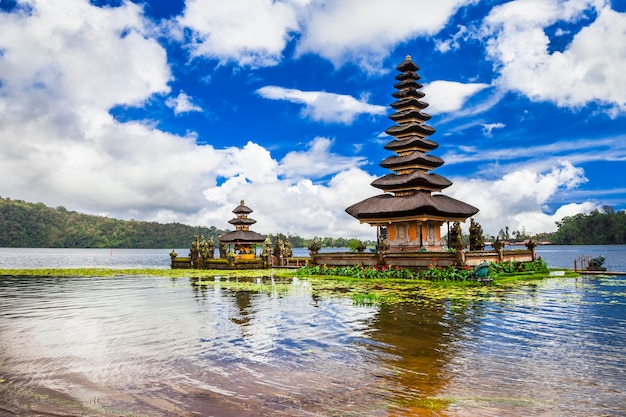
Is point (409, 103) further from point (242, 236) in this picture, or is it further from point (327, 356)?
point (327, 356)

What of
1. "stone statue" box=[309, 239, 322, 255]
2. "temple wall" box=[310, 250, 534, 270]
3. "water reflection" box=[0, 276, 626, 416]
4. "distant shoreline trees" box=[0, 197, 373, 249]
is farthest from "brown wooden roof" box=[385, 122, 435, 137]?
"distant shoreline trees" box=[0, 197, 373, 249]

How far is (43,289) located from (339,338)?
21501 millimetres

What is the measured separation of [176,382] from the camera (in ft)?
27.8

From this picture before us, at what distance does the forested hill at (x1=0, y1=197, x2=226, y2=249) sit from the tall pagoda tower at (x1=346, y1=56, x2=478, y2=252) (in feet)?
470

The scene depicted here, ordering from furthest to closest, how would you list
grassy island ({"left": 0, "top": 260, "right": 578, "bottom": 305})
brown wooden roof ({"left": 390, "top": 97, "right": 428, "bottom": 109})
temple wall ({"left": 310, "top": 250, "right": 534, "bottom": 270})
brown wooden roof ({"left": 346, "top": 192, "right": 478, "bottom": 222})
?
brown wooden roof ({"left": 390, "top": 97, "right": 428, "bottom": 109})
brown wooden roof ({"left": 346, "top": 192, "right": 478, "bottom": 222})
temple wall ({"left": 310, "top": 250, "right": 534, "bottom": 270})
grassy island ({"left": 0, "top": 260, "right": 578, "bottom": 305})

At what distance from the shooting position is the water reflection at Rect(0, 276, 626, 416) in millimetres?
7469

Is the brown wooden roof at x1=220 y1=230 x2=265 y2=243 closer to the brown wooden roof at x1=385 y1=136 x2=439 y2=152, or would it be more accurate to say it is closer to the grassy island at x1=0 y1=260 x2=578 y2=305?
the grassy island at x1=0 y1=260 x2=578 y2=305

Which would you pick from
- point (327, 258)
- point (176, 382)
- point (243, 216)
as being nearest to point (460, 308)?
point (176, 382)

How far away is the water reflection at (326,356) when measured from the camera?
7.47m

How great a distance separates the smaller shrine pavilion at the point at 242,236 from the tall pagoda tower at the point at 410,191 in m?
13.1

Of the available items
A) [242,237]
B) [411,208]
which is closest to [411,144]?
[411,208]

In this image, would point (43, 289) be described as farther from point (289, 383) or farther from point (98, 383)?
point (289, 383)

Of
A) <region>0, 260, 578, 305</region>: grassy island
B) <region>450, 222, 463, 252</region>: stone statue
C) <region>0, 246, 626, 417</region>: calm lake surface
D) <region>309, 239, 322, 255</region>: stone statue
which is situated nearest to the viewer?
<region>0, 246, 626, 417</region>: calm lake surface

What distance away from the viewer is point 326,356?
10367 mm
